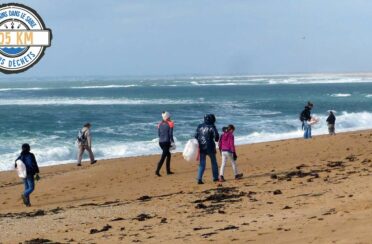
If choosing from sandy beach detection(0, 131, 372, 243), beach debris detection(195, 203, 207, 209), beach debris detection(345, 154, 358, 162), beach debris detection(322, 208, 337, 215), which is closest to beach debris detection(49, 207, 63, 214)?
sandy beach detection(0, 131, 372, 243)


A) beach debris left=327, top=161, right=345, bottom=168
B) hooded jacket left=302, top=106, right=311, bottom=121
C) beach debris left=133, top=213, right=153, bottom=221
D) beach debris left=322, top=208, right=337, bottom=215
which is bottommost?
beach debris left=133, top=213, right=153, bottom=221

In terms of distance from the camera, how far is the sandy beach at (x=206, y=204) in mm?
8828

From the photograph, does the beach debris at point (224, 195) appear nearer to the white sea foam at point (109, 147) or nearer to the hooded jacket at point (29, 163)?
the hooded jacket at point (29, 163)

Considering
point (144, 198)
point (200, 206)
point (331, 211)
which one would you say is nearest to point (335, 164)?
point (144, 198)

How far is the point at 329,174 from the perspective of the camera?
13.7 m

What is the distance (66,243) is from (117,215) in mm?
2090

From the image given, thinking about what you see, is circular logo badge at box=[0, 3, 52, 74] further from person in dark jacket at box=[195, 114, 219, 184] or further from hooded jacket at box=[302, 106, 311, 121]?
hooded jacket at box=[302, 106, 311, 121]

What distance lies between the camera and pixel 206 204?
1154 cm

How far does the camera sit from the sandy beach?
8.83 meters

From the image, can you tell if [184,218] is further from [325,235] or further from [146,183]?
[146,183]

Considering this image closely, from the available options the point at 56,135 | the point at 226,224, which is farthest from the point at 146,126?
the point at 226,224

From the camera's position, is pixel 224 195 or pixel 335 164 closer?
pixel 224 195

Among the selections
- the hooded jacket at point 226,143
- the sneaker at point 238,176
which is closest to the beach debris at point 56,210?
the hooded jacket at point 226,143

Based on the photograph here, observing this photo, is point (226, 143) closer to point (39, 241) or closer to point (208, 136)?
point (208, 136)
